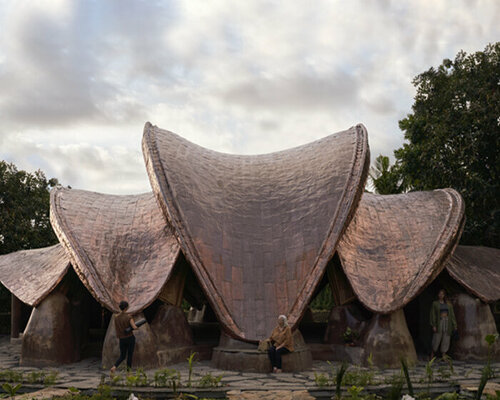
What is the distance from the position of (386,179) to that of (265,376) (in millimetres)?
14882

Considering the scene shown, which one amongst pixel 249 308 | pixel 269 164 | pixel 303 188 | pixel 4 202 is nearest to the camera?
pixel 249 308

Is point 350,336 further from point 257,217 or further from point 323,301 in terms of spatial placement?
point 323,301

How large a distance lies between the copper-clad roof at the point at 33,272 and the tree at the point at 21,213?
8.13 meters

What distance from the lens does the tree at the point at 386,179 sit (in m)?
22.2

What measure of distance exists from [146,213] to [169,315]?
2.59 m

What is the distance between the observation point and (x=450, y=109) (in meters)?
16.8

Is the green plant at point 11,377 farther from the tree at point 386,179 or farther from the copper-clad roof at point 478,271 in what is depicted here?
the tree at point 386,179

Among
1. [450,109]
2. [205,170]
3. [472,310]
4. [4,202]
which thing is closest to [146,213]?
[205,170]

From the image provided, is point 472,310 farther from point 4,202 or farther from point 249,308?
point 4,202

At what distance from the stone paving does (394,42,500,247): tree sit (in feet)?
21.9

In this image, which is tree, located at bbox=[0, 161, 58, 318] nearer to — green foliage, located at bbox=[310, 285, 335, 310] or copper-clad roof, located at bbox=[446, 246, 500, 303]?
green foliage, located at bbox=[310, 285, 335, 310]

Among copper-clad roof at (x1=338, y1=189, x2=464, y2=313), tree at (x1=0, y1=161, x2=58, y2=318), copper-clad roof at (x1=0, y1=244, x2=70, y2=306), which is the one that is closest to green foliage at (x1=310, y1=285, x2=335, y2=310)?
tree at (x1=0, y1=161, x2=58, y2=318)

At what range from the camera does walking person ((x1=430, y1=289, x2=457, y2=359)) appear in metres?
10.9

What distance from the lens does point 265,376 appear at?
9148 millimetres
